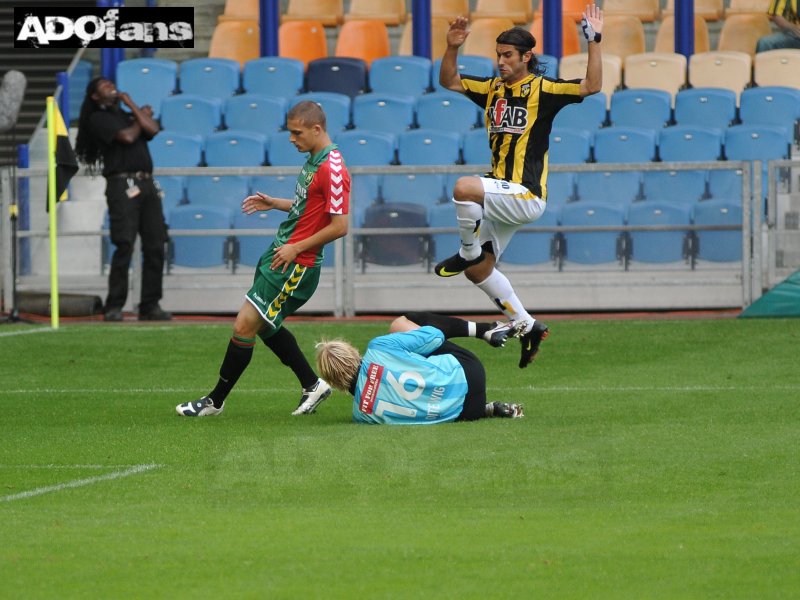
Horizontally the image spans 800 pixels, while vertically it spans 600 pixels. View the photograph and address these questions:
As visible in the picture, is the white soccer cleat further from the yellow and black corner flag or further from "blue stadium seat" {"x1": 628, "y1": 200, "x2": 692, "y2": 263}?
"blue stadium seat" {"x1": 628, "y1": 200, "x2": 692, "y2": 263}

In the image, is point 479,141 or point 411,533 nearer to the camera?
point 411,533

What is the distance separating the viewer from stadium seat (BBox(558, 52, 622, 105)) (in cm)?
1972

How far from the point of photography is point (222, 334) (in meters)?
14.3

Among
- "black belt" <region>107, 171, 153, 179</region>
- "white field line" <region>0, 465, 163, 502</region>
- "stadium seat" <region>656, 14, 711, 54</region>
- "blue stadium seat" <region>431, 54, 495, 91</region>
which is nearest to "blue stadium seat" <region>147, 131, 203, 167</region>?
"black belt" <region>107, 171, 153, 179</region>

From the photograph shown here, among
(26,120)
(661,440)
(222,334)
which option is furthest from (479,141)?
(661,440)

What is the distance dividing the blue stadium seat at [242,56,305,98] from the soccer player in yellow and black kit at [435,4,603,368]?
10.9 m

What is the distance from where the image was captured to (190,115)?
64.2 feet

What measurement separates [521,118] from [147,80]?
11896 mm

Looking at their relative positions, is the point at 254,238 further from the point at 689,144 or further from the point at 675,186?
the point at 689,144

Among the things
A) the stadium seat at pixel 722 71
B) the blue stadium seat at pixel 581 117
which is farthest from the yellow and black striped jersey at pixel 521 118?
the stadium seat at pixel 722 71

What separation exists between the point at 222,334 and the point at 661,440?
7.13 metres

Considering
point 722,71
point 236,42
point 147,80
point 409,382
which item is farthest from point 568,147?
point 409,382

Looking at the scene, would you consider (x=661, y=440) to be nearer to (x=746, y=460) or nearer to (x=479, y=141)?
(x=746, y=460)

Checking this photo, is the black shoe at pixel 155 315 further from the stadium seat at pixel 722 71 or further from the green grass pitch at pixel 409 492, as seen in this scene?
the stadium seat at pixel 722 71
